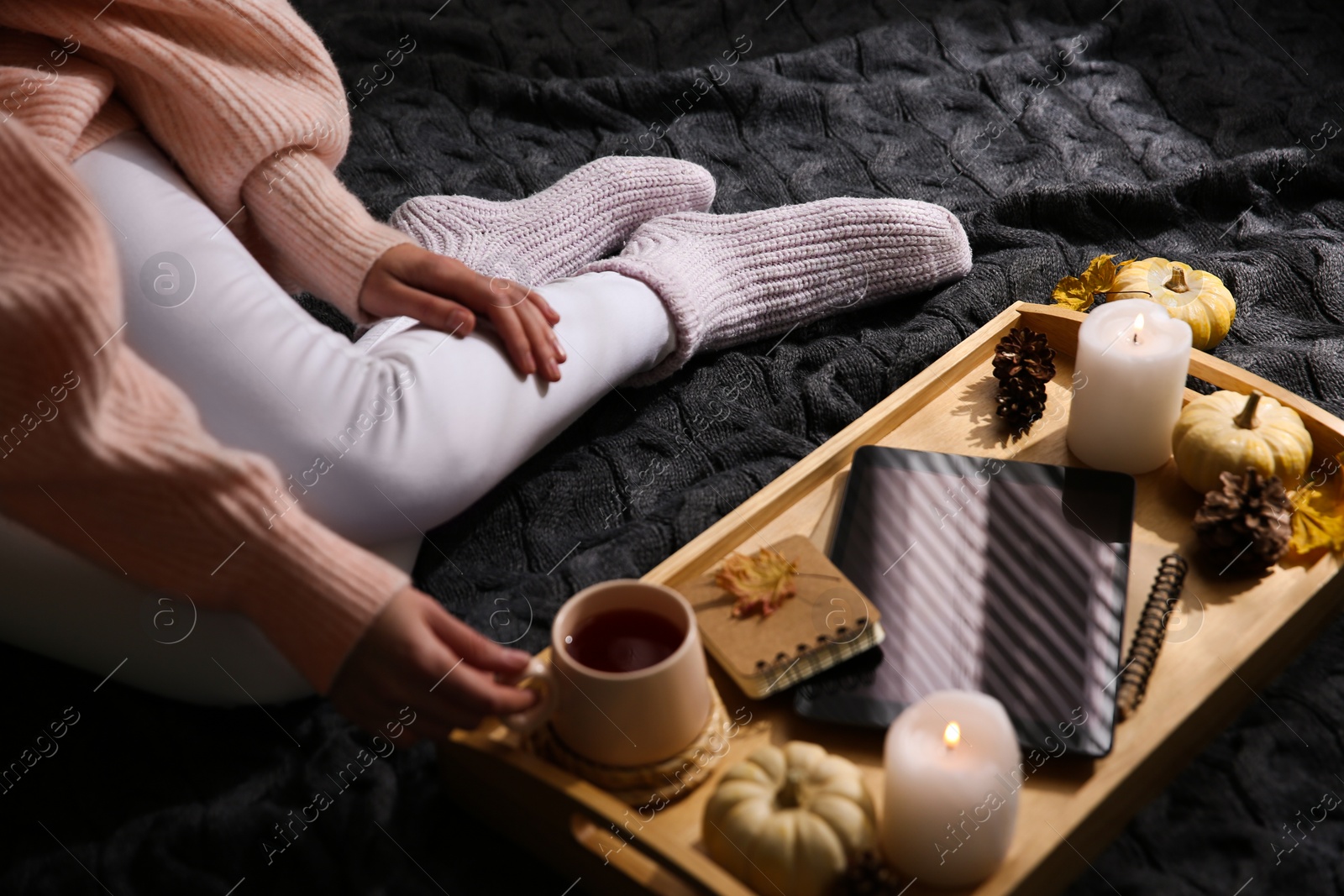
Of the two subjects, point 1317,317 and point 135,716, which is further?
point 1317,317

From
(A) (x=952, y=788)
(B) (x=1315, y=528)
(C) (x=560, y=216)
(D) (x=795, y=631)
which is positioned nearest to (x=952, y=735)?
(A) (x=952, y=788)

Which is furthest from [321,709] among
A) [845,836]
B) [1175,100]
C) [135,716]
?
[1175,100]

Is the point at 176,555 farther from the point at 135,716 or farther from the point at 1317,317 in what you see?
the point at 1317,317

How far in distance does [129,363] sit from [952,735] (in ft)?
1.67

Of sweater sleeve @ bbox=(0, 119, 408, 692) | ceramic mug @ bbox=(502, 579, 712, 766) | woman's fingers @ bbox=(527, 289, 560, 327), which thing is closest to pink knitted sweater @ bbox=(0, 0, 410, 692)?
sweater sleeve @ bbox=(0, 119, 408, 692)

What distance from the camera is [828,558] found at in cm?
76

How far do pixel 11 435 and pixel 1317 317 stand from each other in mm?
1111

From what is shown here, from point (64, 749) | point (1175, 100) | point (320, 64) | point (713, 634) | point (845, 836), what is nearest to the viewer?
point (845, 836)

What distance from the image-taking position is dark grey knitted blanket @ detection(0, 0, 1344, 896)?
751mm

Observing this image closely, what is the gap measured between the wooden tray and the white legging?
0.61ft

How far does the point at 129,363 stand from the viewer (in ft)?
2.22

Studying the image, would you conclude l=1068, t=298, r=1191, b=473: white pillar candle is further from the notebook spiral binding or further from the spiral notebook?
the spiral notebook

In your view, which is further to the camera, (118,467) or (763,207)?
(763,207)

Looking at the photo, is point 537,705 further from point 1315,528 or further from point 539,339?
point 1315,528
